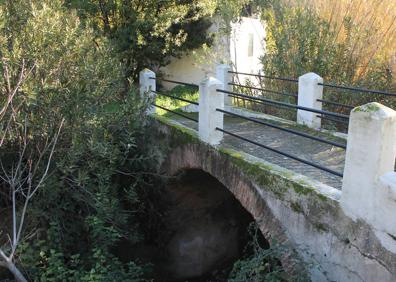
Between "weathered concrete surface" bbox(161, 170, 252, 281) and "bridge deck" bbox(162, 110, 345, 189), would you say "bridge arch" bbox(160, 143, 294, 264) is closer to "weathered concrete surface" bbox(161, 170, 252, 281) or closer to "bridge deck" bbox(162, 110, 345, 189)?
"bridge deck" bbox(162, 110, 345, 189)

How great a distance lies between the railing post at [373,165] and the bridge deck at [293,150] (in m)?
0.91

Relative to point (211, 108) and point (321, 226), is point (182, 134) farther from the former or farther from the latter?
point (321, 226)

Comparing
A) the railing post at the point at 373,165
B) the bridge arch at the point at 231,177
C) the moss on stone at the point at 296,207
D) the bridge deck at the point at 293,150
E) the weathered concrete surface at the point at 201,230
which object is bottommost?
the weathered concrete surface at the point at 201,230

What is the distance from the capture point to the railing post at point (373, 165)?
123 inches

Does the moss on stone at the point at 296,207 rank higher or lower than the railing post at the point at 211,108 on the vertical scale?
lower

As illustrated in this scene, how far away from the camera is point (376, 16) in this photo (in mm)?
7789

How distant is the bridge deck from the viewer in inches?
186

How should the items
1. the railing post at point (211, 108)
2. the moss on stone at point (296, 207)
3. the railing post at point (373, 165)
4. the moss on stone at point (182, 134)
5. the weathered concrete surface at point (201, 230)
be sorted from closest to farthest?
1. the railing post at point (373, 165)
2. the moss on stone at point (296, 207)
3. the railing post at point (211, 108)
4. the moss on stone at point (182, 134)
5. the weathered concrete surface at point (201, 230)

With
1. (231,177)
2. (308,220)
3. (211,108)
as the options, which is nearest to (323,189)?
(308,220)

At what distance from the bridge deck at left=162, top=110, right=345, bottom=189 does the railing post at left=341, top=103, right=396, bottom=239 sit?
0.91m

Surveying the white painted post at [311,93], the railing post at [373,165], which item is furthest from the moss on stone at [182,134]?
the railing post at [373,165]

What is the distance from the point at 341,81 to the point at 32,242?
6066mm

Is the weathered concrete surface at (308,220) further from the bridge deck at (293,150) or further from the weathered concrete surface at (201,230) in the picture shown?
the weathered concrete surface at (201,230)

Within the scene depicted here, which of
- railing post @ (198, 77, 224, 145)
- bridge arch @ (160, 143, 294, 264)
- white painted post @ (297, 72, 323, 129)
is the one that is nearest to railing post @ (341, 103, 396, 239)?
bridge arch @ (160, 143, 294, 264)
